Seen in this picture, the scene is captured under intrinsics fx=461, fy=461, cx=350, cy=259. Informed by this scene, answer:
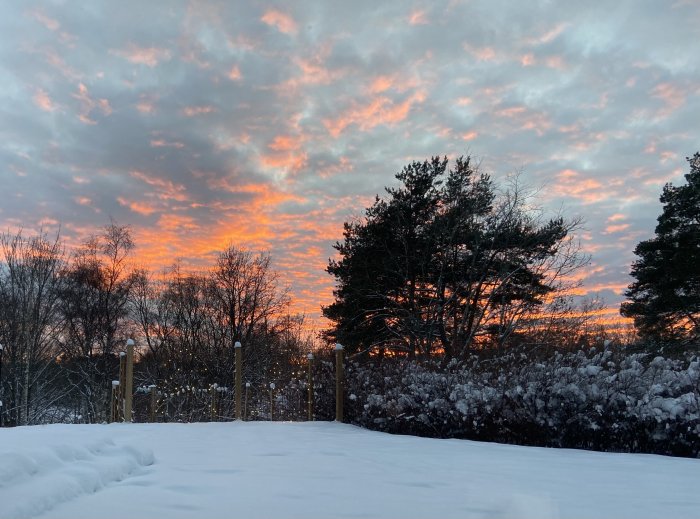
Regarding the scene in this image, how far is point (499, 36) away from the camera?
8781 millimetres

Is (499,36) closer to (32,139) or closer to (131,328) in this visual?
(32,139)

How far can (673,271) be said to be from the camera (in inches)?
727

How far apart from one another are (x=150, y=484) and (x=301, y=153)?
10.5m

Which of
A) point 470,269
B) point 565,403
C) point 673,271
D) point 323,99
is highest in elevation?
point 323,99

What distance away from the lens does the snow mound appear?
78.2 inches

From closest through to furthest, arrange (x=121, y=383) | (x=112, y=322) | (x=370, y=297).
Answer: (x=121, y=383)
(x=370, y=297)
(x=112, y=322)

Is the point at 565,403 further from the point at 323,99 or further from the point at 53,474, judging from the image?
the point at 323,99

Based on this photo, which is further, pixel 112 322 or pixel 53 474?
pixel 112 322

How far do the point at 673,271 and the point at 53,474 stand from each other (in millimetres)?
21644

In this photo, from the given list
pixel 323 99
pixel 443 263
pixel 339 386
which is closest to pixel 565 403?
pixel 339 386

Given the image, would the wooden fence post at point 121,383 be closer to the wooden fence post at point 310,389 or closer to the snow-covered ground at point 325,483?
the wooden fence post at point 310,389

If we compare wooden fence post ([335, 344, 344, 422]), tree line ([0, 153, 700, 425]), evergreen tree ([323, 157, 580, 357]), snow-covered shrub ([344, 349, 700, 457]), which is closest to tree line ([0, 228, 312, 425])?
tree line ([0, 153, 700, 425])

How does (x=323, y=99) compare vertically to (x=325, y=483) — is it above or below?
above

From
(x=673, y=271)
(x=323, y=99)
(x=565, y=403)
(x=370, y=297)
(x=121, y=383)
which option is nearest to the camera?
(x=565, y=403)
